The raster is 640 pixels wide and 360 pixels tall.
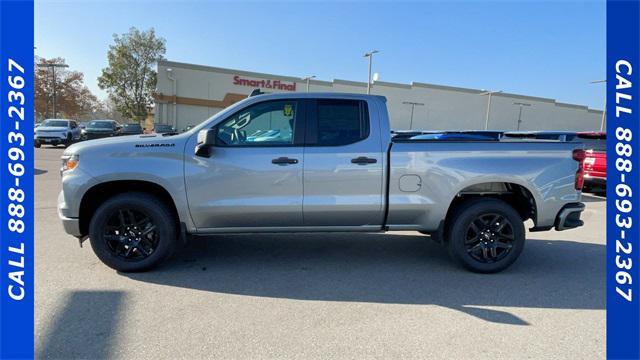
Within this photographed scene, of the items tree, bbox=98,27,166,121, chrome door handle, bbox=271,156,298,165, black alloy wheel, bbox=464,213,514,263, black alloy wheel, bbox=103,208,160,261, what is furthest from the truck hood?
tree, bbox=98,27,166,121

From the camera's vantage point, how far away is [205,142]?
390 centimetres

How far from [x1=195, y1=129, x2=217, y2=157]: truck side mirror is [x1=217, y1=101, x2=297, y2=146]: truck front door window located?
0.18 metres

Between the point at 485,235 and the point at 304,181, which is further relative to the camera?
the point at 485,235

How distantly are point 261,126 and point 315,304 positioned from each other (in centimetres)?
197

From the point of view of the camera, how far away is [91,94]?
220 ft

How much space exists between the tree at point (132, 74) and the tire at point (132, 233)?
4740 cm

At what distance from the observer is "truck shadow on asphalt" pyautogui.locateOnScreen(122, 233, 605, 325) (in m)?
3.71

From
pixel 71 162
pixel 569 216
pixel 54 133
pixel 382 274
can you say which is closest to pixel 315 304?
pixel 382 274

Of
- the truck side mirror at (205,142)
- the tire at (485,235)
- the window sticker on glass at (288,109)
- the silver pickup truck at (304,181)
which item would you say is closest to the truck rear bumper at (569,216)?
the silver pickup truck at (304,181)

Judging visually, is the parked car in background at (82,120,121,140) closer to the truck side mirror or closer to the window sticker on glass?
the truck side mirror

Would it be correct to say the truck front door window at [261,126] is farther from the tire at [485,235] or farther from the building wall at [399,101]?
the building wall at [399,101]

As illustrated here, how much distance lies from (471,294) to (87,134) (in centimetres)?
2771

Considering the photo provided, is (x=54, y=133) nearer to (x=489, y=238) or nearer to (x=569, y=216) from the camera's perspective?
(x=489, y=238)

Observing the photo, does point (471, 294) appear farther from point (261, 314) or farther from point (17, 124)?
point (17, 124)
